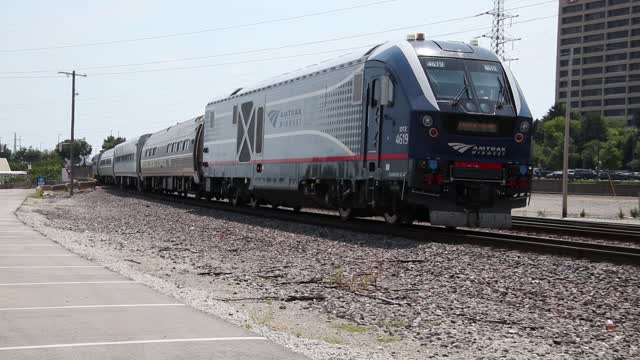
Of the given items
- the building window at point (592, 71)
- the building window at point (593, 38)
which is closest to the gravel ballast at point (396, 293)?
the building window at point (592, 71)

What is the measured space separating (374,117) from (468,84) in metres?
2.31

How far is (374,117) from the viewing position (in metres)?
17.1

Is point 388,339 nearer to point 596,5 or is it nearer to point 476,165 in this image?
point 476,165

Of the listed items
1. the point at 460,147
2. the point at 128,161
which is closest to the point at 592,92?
the point at 128,161

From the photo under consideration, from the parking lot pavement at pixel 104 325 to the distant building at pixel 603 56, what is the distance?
5836 inches

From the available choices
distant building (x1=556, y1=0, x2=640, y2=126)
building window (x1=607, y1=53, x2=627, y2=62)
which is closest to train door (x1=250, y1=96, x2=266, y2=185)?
distant building (x1=556, y1=0, x2=640, y2=126)

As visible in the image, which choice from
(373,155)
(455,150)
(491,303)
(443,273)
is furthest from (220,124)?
(491,303)

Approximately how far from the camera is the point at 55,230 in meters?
20.5

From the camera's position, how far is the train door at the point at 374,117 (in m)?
16.8

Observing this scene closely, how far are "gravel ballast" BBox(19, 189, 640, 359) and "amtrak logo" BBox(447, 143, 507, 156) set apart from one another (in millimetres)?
2234

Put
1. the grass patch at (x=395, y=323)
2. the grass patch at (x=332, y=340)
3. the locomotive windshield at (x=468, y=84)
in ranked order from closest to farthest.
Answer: the grass patch at (x=332, y=340), the grass patch at (x=395, y=323), the locomotive windshield at (x=468, y=84)

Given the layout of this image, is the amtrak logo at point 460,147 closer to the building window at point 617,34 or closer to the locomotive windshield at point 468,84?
the locomotive windshield at point 468,84

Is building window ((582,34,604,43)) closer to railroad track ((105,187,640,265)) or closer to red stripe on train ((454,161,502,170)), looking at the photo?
railroad track ((105,187,640,265))

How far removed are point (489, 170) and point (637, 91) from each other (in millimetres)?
149485
